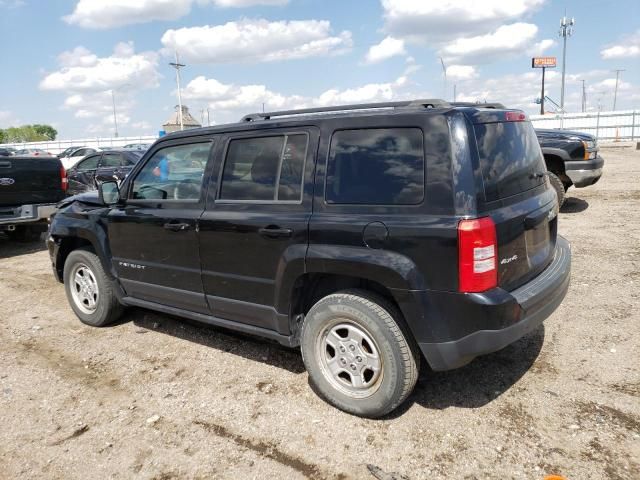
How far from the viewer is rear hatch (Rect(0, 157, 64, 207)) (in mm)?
8336

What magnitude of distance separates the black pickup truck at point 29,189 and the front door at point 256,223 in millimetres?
6109

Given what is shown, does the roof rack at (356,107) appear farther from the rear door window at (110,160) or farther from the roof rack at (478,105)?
the rear door window at (110,160)

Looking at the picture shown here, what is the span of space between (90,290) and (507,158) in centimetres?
408

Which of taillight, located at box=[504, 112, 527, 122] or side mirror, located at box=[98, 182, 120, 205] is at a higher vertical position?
taillight, located at box=[504, 112, 527, 122]

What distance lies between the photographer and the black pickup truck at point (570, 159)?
8734 millimetres

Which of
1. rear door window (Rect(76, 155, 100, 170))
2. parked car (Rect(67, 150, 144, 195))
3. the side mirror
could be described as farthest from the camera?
rear door window (Rect(76, 155, 100, 170))

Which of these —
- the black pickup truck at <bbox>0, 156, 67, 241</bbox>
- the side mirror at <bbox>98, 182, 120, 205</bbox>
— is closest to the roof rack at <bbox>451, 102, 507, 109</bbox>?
the side mirror at <bbox>98, 182, 120, 205</bbox>

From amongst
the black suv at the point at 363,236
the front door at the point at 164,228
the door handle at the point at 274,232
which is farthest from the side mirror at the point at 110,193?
the door handle at the point at 274,232

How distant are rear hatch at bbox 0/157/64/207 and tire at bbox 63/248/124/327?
413 cm

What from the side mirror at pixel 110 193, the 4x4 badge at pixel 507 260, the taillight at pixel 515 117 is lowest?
the 4x4 badge at pixel 507 260

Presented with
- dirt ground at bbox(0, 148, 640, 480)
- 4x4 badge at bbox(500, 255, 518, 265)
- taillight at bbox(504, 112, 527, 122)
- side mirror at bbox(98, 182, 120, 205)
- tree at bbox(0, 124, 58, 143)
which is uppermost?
tree at bbox(0, 124, 58, 143)

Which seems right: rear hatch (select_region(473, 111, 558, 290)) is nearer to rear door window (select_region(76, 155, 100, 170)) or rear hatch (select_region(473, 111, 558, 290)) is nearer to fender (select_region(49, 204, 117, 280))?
fender (select_region(49, 204, 117, 280))

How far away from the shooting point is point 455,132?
284 cm

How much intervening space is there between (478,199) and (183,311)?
8.47 ft
